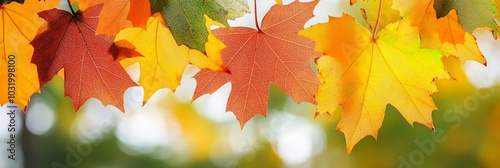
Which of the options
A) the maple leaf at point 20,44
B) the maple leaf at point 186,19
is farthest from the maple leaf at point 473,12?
the maple leaf at point 20,44

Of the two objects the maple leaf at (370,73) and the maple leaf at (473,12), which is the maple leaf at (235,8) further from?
the maple leaf at (473,12)

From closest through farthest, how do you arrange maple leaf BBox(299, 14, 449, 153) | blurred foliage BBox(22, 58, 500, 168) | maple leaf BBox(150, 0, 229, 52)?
1. maple leaf BBox(150, 0, 229, 52)
2. maple leaf BBox(299, 14, 449, 153)
3. blurred foliage BBox(22, 58, 500, 168)

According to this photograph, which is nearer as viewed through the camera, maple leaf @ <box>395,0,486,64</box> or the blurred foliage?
maple leaf @ <box>395,0,486,64</box>

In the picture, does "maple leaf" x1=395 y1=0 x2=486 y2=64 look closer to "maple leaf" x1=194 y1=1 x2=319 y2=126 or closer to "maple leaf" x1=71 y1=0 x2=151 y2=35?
"maple leaf" x1=194 y1=1 x2=319 y2=126

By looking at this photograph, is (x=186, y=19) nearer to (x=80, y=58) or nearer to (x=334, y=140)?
(x=80, y=58)

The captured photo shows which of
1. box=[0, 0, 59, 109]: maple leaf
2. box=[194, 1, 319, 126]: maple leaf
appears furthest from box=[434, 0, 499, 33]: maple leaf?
box=[0, 0, 59, 109]: maple leaf

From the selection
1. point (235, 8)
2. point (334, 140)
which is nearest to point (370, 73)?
point (235, 8)

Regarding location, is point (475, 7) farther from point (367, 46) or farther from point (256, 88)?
point (256, 88)

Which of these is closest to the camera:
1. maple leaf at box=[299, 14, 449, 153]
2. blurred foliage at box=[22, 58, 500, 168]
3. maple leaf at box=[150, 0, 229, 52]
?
maple leaf at box=[150, 0, 229, 52]
